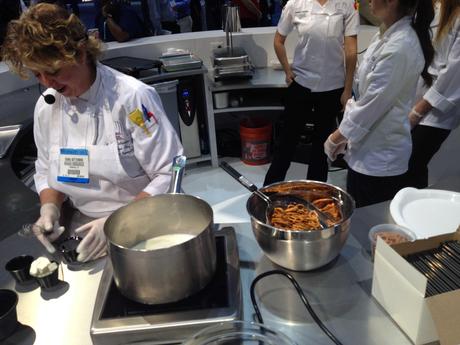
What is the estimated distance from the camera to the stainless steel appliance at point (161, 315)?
0.73 metres

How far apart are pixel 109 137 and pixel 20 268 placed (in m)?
0.53

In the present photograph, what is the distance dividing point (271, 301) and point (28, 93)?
7.55 ft

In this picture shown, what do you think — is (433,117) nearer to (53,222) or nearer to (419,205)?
(419,205)

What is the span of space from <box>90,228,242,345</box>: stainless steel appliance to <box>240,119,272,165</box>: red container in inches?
97.3

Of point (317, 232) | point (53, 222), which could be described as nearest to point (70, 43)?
point (53, 222)

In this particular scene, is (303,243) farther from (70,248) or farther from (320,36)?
(320,36)

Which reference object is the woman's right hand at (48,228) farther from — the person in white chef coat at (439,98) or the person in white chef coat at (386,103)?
the person in white chef coat at (439,98)

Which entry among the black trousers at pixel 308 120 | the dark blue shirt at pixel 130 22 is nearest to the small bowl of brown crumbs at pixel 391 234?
the black trousers at pixel 308 120

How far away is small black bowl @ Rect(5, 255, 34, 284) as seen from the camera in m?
0.92

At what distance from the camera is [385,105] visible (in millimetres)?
1509

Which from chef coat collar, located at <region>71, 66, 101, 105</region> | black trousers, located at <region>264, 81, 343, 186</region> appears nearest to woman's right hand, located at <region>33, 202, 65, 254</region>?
chef coat collar, located at <region>71, 66, 101, 105</region>

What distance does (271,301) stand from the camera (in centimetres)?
84

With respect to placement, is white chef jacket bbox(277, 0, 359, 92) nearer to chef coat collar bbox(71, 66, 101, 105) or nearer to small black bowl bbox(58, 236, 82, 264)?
chef coat collar bbox(71, 66, 101, 105)

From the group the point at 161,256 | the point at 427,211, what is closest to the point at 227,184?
the point at 427,211
